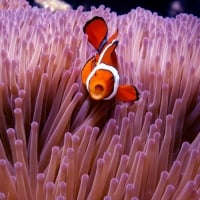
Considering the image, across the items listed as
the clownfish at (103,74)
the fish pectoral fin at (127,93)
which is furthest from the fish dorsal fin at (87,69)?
the fish pectoral fin at (127,93)

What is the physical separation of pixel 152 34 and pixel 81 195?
0.97 m

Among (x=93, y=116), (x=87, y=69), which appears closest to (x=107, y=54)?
(x=87, y=69)

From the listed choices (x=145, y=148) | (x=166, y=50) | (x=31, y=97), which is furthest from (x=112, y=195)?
(x=166, y=50)

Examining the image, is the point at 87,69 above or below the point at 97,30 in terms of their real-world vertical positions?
below

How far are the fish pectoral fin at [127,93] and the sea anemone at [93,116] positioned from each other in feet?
0.10

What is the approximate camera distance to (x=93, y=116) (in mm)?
1321

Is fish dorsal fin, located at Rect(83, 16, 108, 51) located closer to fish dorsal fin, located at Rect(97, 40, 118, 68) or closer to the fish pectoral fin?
fish dorsal fin, located at Rect(97, 40, 118, 68)

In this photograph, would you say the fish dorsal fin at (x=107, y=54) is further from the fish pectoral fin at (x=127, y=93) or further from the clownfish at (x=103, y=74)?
the fish pectoral fin at (x=127, y=93)

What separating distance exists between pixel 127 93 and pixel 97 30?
0.27m

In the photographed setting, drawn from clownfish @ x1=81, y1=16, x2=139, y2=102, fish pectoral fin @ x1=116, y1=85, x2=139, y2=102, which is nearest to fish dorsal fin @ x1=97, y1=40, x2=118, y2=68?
clownfish @ x1=81, y1=16, x2=139, y2=102

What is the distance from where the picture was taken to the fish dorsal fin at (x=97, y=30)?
140 centimetres

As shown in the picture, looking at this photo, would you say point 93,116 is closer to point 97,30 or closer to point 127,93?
point 127,93

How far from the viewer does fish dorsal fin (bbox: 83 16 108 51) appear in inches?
55.2

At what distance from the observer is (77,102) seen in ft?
4.39
